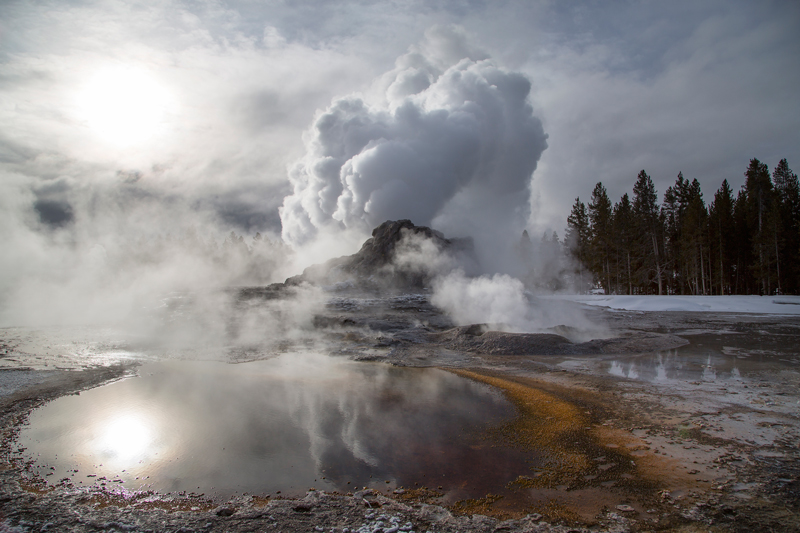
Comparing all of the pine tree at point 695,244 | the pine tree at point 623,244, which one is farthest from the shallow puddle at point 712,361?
the pine tree at point 623,244

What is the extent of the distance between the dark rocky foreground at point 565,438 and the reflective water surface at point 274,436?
0.32 meters

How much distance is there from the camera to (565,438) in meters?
5.94

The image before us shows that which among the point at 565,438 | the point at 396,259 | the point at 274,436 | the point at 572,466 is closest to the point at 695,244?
the point at 396,259

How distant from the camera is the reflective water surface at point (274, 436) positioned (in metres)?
4.78

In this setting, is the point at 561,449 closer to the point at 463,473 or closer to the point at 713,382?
the point at 463,473

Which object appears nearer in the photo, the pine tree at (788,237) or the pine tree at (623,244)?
the pine tree at (788,237)

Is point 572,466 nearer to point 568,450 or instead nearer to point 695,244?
point 568,450

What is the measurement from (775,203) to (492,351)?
34607 millimetres

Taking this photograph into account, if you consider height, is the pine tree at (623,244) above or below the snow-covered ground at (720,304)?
above

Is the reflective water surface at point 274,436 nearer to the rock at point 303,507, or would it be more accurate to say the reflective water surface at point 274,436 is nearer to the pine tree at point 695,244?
the rock at point 303,507

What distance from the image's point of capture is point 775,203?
31500 mm

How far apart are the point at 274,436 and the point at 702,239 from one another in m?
41.8

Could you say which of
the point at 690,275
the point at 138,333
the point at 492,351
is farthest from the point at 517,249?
the point at 138,333

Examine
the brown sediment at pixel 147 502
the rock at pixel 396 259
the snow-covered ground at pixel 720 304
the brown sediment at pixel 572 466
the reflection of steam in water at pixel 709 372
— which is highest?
the rock at pixel 396 259
